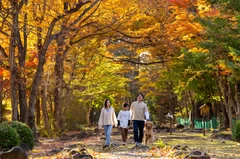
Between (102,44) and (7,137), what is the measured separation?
47.4ft

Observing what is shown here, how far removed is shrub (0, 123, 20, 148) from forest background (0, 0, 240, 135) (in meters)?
3.28

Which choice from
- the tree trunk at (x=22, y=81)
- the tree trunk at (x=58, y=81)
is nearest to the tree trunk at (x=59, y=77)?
the tree trunk at (x=58, y=81)

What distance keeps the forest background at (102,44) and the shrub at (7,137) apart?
3.28m

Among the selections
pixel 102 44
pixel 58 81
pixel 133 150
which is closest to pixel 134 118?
pixel 133 150

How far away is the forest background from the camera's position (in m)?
15.8

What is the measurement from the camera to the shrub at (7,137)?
437 inches

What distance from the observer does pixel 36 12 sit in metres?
17.0

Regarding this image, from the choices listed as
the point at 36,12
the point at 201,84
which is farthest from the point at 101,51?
the point at 36,12

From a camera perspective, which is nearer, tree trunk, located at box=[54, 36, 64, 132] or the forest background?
the forest background

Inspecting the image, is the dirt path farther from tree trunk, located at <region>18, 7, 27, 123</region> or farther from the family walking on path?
tree trunk, located at <region>18, 7, 27, 123</region>

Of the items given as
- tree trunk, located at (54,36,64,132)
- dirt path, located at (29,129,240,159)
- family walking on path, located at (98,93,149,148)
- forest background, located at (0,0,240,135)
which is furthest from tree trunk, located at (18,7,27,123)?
family walking on path, located at (98,93,149,148)

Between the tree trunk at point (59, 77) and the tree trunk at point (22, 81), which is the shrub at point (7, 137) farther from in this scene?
the tree trunk at point (59, 77)

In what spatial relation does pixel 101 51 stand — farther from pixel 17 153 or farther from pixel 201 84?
pixel 17 153

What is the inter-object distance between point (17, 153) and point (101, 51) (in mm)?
17904
